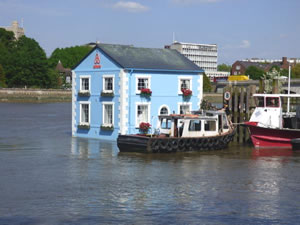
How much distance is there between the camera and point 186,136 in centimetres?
3425

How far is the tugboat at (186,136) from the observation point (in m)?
32.6

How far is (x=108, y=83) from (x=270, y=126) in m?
11.1

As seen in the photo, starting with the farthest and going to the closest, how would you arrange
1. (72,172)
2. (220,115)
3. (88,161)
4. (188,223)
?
(220,115), (88,161), (72,172), (188,223)

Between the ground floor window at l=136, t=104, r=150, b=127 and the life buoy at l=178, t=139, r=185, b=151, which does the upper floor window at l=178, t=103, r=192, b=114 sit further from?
the life buoy at l=178, t=139, r=185, b=151

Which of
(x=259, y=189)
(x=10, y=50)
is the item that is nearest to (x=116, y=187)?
(x=259, y=189)

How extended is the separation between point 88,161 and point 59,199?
370 inches

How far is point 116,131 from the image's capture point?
3834 cm

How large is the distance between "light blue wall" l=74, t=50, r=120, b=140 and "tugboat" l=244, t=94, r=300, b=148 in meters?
8.75

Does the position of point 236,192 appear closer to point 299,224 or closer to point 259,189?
point 259,189

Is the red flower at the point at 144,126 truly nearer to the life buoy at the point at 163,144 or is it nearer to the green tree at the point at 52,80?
the life buoy at the point at 163,144

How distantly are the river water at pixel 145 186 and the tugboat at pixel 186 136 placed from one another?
63cm

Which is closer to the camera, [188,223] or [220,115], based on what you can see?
[188,223]

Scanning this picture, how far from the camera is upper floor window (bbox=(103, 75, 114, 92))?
38.6 meters

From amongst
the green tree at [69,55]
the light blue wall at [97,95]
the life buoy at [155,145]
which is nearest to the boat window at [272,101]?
the life buoy at [155,145]
